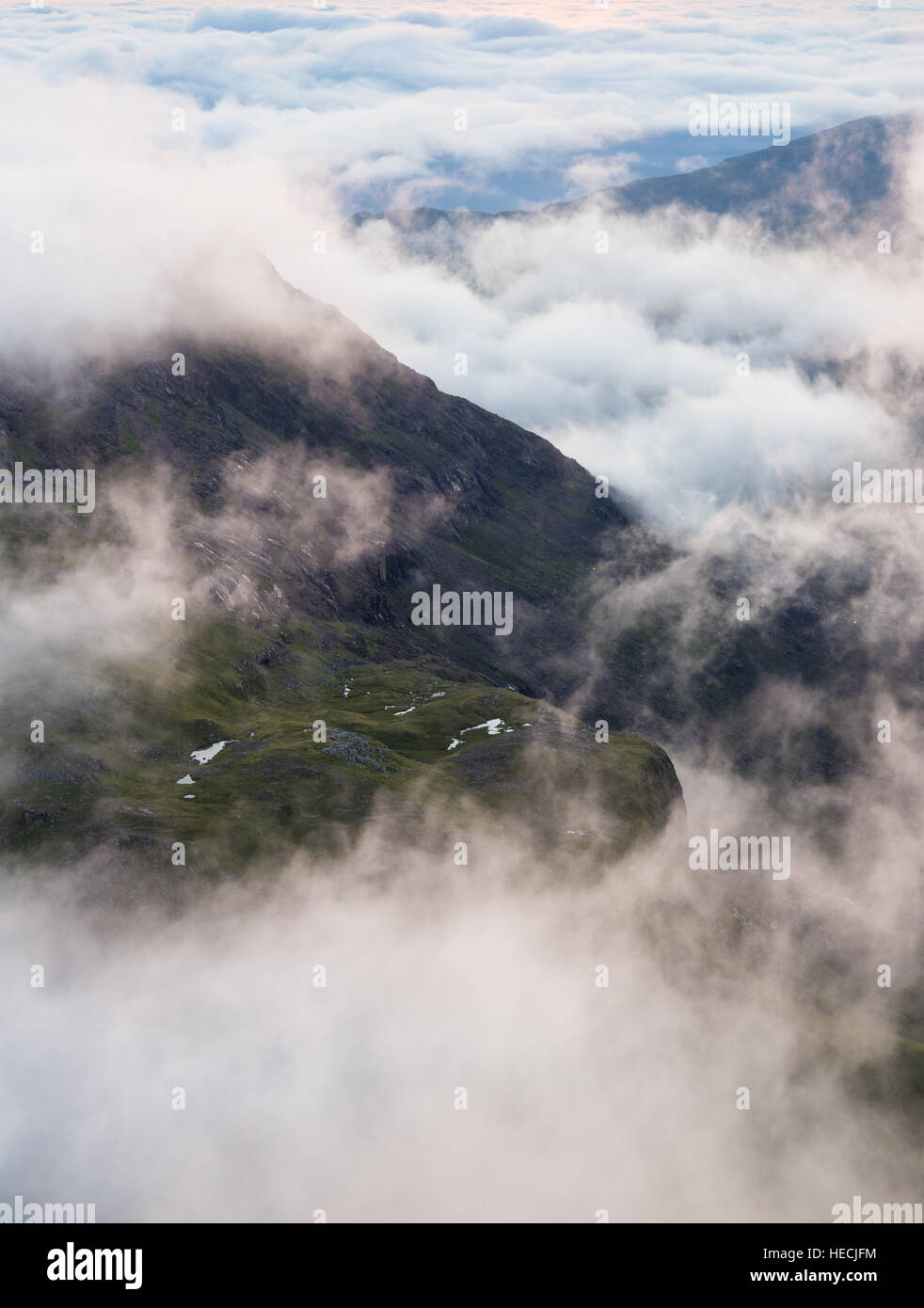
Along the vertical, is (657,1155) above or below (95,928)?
below
